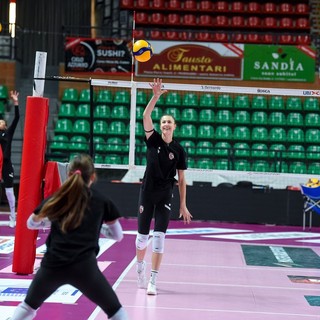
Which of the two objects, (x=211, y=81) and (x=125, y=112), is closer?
(x=125, y=112)

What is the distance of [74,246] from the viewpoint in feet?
14.4

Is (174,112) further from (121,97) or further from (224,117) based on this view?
(121,97)

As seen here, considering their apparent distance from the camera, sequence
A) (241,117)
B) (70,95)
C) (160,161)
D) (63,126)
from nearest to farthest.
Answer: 1. (160,161)
2. (63,126)
3. (241,117)
4. (70,95)

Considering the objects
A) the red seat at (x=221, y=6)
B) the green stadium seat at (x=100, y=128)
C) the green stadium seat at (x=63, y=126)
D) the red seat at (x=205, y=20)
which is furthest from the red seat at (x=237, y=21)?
the green stadium seat at (x=63, y=126)

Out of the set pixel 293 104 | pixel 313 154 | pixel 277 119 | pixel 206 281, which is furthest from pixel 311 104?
pixel 206 281

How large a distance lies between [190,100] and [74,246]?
15.7m

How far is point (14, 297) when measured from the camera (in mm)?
6711

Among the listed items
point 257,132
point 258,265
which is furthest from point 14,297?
point 257,132

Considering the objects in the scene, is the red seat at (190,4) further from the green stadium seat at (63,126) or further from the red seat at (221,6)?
the green stadium seat at (63,126)

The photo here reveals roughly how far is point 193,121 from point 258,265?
9916 millimetres

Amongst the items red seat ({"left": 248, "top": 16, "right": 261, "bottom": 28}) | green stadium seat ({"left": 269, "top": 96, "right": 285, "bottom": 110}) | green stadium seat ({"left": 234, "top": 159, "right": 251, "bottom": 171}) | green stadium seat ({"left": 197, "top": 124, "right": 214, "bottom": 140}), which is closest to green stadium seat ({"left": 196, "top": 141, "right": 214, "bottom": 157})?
green stadium seat ({"left": 197, "top": 124, "right": 214, "bottom": 140})

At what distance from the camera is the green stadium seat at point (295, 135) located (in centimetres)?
1864

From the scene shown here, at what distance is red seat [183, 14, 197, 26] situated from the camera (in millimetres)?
23547

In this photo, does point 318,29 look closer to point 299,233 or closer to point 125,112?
point 125,112
